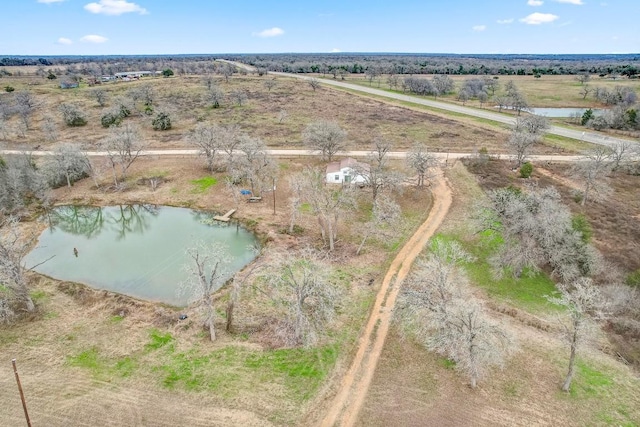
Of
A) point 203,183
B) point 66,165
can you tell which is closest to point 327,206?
point 203,183

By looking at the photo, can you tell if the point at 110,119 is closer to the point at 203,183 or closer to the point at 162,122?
the point at 162,122

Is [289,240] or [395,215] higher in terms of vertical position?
[395,215]

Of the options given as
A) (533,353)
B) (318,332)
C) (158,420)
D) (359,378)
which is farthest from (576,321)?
(158,420)

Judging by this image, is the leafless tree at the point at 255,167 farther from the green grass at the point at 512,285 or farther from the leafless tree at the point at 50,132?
the leafless tree at the point at 50,132

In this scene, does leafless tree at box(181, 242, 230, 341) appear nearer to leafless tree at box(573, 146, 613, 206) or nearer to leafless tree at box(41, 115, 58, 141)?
leafless tree at box(573, 146, 613, 206)

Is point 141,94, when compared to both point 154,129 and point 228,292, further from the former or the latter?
point 228,292

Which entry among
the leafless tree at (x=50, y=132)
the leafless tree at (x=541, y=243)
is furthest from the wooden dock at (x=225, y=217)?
the leafless tree at (x=50, y=132)
